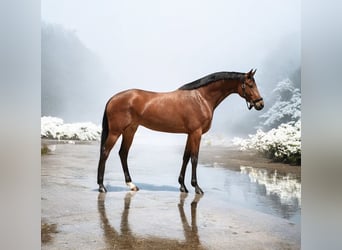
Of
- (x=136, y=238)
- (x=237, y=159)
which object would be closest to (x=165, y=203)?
(x=136, y=238)

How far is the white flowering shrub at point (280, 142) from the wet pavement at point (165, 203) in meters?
0.06

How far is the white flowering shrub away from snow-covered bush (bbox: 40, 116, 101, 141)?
0.78m

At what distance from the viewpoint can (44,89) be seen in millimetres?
1779

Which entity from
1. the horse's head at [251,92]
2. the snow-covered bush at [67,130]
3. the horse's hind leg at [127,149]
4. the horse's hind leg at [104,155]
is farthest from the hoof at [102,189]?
the horse's head at [251,92]

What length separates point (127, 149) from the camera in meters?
1.84

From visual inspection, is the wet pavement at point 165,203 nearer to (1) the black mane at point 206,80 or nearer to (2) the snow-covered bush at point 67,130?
(2) the snow-covered bush at point 67,130

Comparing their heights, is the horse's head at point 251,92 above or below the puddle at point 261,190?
above

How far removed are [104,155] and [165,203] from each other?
15.8 inches

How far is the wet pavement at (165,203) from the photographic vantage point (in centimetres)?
175

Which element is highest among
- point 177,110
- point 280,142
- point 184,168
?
point 177,110

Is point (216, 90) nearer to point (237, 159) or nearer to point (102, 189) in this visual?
point (237, 159)

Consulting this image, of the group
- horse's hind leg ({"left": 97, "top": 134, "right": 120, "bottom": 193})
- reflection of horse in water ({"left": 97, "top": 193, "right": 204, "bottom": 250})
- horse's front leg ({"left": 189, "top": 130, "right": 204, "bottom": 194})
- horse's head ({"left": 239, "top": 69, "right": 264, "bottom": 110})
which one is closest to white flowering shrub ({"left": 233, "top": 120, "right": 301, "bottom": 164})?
horse's head ({"left": 239, "top": 69, "right": 264, "bottom": 110})
